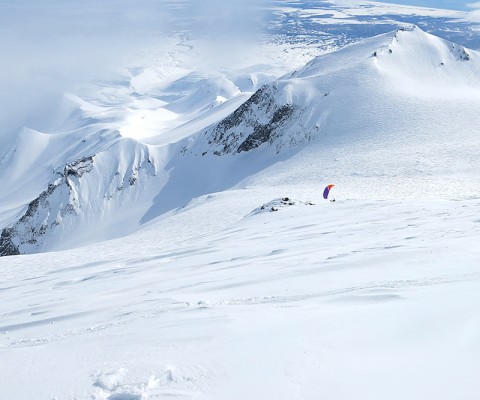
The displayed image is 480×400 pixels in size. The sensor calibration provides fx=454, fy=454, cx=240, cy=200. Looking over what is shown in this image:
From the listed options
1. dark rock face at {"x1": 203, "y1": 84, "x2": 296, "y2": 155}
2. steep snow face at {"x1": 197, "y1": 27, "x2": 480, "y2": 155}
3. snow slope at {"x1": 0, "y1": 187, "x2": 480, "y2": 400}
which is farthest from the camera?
dark rock face at {"x1": 203, "y1": 84, "x2": 296, "y2": 155}

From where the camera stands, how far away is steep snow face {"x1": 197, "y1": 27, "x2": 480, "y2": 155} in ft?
179

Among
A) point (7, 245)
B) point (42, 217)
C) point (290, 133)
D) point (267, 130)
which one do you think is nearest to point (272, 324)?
point (290, 133)

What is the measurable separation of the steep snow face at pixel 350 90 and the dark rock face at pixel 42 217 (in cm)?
1922

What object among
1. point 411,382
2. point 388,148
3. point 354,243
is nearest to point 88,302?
point 354,243

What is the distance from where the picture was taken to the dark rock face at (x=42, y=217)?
5941 centimetres

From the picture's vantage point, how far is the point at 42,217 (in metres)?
60.8

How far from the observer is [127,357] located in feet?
18.6

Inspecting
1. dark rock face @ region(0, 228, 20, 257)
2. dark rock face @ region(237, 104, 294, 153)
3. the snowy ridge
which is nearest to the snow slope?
dark rock face @ region(237, 104, 294, 153)

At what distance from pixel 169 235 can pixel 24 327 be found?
16755 millimetres

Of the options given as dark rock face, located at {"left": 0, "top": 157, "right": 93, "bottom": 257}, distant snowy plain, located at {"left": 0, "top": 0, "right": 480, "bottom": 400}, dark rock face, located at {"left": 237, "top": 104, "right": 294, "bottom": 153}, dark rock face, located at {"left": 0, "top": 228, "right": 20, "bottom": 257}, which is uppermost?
distant snowy plain, located at {"left": 0, "top": 0, "right": 480, "bottom": 400}

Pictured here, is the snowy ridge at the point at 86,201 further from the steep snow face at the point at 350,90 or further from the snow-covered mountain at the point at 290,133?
the steep snow face at the point at 350,90

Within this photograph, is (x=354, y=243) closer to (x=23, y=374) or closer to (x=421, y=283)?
(x=421, y=283)

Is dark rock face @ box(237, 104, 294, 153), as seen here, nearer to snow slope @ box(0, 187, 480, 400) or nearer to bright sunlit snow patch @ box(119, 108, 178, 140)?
bright sunlit snow patch @ box(119, 108, 178, 140)

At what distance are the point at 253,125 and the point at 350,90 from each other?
513 inches
